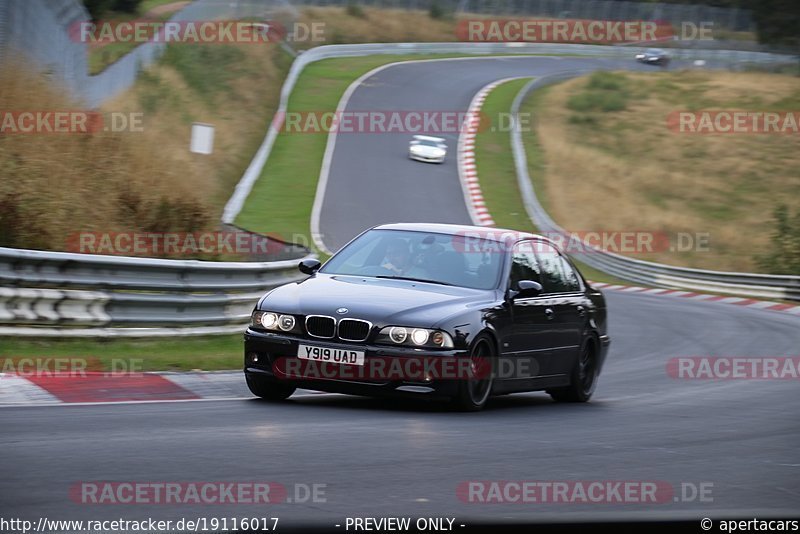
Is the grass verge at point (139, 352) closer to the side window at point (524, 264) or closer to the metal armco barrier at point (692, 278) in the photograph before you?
the side window at point (524, 264)

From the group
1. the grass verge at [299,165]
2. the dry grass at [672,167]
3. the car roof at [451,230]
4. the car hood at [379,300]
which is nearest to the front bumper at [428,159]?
the grass verge at [299,165]

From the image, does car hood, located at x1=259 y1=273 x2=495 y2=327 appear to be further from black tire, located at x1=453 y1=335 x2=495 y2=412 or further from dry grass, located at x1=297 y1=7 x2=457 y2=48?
dry grass, located at x1=297 y1=7 x2=457 y2=48

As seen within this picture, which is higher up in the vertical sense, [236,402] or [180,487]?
[180,487]

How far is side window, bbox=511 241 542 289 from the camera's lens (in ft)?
34.3

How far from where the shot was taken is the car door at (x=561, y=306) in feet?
35.7

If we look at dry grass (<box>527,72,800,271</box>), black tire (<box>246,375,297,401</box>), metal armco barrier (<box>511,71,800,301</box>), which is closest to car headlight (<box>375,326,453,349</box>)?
black tire (<box>246,375,297,401</box>)

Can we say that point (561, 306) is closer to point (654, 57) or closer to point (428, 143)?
point (428, 143)

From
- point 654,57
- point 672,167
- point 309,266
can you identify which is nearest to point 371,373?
point 309,266

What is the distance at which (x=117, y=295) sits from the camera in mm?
11852

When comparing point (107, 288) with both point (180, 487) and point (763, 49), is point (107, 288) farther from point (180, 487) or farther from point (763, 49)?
point (763, 49)

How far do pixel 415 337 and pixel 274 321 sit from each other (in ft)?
3.51

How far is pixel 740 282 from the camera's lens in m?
32.9

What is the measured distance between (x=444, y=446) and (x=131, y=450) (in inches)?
75.3

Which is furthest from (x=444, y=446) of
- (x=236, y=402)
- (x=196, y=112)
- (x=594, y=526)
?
(x=196, y=112)
